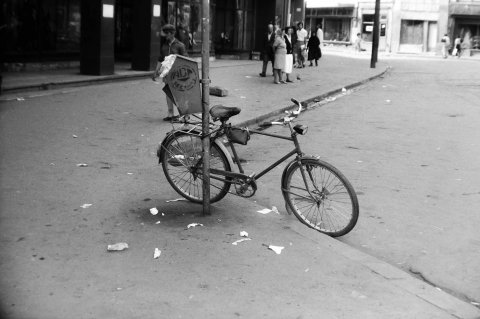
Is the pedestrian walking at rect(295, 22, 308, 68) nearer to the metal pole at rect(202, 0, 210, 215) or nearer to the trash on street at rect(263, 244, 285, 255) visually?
the metal pole at rect(202, 0, 210, 215)

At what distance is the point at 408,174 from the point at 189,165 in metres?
3.34

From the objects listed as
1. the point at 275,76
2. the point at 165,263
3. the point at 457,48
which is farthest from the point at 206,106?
the point at 457,48

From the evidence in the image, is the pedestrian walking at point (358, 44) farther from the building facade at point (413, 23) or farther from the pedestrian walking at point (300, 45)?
the pedestrian walking at point (300, 45)

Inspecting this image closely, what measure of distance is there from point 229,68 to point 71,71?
755 cm

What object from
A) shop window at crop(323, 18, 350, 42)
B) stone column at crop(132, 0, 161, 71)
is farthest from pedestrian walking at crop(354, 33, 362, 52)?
stone column at crop(132, 0, 161, 71)

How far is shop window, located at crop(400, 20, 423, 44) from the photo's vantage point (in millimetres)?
53562

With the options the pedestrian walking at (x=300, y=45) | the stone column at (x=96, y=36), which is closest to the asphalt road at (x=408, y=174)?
the stone column at (x=96, y=36)

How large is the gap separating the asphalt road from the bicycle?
0.31m

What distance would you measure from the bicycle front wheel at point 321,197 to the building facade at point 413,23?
4979cm

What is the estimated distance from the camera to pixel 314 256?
467cm

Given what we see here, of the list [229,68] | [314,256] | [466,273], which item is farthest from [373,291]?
[229,68]

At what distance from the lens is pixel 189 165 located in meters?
6.00

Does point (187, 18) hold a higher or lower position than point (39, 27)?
higher

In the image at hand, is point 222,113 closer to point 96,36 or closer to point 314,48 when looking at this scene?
point 96,36
